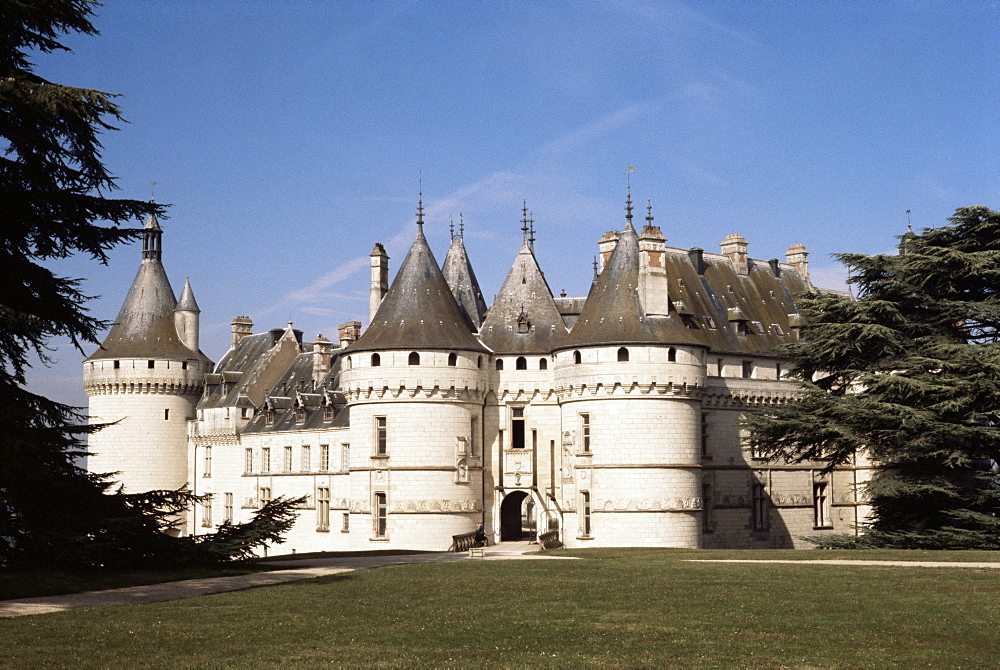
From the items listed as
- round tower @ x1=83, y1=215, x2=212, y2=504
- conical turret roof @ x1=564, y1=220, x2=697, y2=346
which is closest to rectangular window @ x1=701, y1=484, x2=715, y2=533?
conical turret roof @ x1=564, y1=220, x2=697, y2=346

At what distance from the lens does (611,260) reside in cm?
4062

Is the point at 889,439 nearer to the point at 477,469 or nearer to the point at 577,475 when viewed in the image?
the point at 577,475

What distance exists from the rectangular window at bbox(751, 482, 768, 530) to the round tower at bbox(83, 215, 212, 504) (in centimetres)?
2768

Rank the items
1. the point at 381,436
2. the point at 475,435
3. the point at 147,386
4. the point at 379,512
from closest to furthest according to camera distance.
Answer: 1. the point at 379,512
2. the point at 381,436
3. the point at 475,435
4. the point at 147,386

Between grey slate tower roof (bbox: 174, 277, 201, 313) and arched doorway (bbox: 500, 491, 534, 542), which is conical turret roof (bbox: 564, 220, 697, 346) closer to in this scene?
arched doorway (bbox: 500, 491, 534, 542)

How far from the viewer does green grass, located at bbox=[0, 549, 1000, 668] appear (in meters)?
12.6

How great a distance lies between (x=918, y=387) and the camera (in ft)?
101

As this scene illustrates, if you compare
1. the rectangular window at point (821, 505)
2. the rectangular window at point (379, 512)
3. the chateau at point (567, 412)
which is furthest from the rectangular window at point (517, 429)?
the rectangular window at point (821, 505)

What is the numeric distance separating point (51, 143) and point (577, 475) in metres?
23.8

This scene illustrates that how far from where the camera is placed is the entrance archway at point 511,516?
4172 cm

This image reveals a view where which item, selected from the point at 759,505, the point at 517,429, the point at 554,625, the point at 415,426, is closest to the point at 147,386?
the point at 415,426

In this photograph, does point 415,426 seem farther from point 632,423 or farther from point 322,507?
point 322,507

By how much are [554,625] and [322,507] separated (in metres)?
35.2

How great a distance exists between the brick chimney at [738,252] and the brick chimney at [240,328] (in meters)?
27.6
